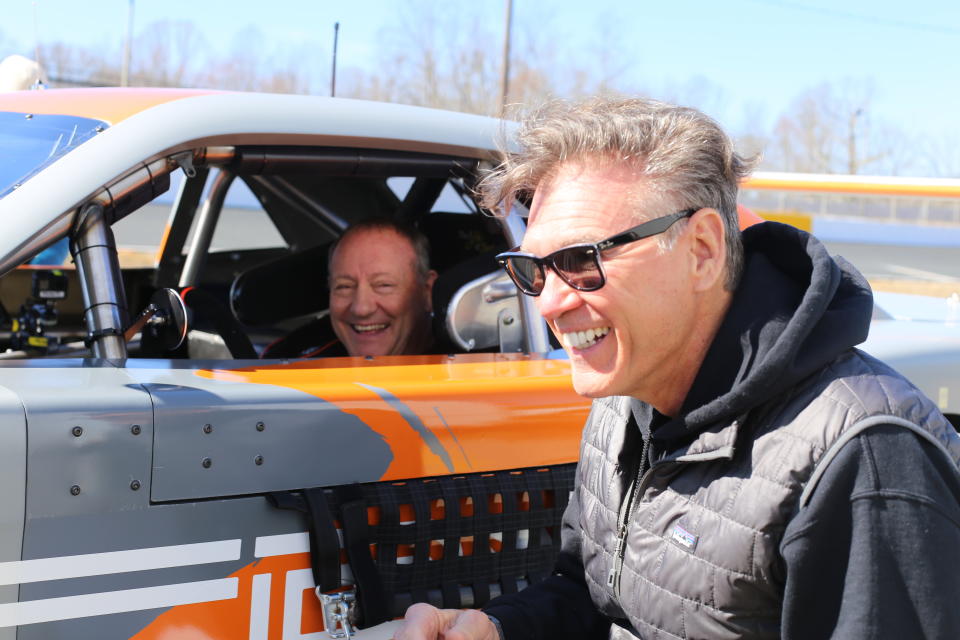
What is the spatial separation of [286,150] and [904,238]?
26461 mm

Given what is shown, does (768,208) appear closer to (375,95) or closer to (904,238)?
(904,238)

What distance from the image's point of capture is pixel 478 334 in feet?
8.34

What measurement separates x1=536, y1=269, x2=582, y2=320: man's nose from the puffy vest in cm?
25

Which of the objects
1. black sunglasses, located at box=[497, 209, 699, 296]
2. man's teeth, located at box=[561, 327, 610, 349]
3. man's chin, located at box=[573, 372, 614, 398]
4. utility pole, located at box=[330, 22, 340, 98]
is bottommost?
man's chin, located at box=[573, 372, 614, 398]

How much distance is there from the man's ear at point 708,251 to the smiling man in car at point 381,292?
5.65 ft

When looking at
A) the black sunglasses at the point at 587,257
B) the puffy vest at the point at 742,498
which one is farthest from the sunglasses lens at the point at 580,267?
the puffy vest at the point at 742,498

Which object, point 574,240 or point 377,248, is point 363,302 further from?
point 574,240

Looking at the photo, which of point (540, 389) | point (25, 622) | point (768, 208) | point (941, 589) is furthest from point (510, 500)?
point (768, 208)

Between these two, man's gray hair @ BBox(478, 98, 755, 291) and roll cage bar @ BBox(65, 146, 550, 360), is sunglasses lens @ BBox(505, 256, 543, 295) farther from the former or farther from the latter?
roll cage bar @ BBox(65, 146, 550, 360)

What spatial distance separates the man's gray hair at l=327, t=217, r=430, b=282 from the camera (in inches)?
123

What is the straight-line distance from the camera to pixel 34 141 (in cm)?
212

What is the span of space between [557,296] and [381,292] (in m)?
1.66

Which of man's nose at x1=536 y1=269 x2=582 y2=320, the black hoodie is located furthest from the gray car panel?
the black hoodie

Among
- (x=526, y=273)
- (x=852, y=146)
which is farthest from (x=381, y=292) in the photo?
(x=852, y=146)
